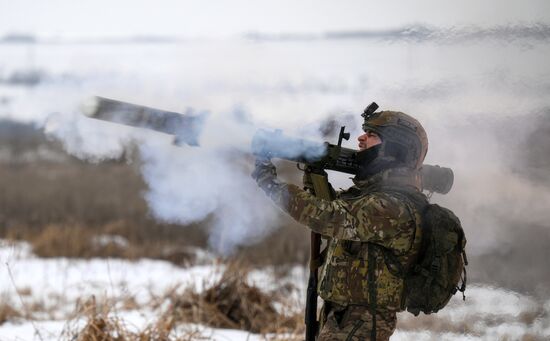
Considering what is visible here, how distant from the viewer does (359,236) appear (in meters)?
3.01

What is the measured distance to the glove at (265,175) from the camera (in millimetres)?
3121

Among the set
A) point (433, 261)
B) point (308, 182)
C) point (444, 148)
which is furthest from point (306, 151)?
point (444, 148)

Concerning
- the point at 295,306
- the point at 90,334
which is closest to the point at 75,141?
the point at 90,334

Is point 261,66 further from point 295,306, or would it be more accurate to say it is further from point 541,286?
point 541,286

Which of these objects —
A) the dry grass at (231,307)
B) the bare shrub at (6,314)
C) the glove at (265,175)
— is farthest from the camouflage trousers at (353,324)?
the bare shrub at (6,314)

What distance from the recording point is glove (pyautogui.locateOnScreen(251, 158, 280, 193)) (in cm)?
312

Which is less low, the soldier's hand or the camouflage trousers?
the soldier's hand

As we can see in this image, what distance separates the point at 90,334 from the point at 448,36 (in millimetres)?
3866

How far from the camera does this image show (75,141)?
447 cm

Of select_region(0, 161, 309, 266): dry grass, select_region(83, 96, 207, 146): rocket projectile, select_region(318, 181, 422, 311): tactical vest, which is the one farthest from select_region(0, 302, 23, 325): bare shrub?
select_region(318, 181, 422, 311): tactical vest

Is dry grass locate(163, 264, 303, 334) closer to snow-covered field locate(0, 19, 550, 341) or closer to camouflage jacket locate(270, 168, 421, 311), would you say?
snow-covered field locate(0, 19, 550, 341)

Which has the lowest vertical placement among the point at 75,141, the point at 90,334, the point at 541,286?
the point at 90,334

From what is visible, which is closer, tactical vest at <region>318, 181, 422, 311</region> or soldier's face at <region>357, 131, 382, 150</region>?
tactical vest at <region>318, 181, 422, 311</region>

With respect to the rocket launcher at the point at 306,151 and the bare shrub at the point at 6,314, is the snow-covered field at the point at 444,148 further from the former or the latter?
the rocket launcher at the point at 306,151
